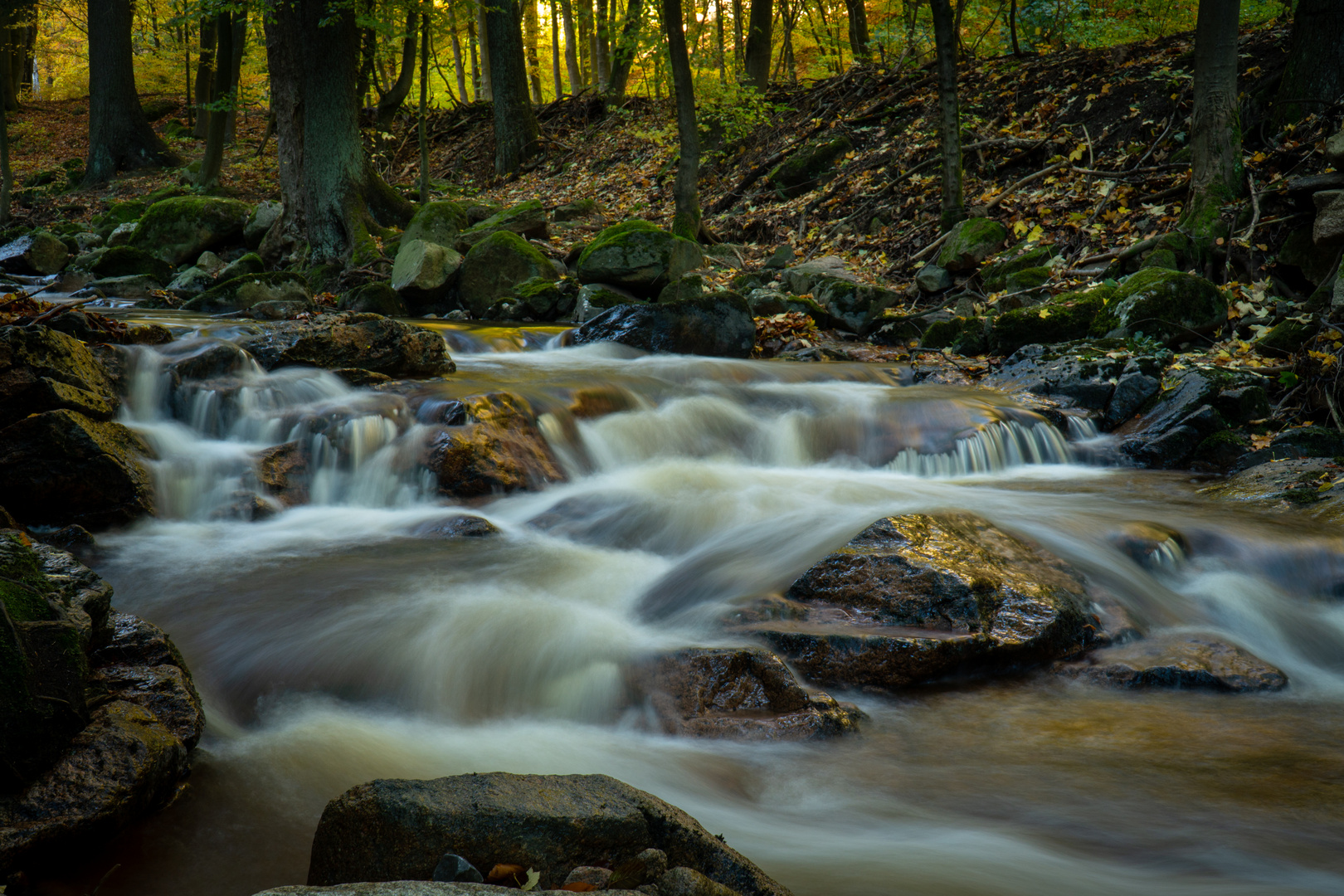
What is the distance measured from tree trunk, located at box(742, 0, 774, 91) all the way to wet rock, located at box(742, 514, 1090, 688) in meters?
16.6

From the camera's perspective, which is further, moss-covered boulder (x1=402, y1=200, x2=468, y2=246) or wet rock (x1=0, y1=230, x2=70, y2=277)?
wet rock (x1=0, y1=230, x2=70, y2=277)

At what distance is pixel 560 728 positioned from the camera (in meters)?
3.43

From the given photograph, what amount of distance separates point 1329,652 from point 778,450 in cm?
422

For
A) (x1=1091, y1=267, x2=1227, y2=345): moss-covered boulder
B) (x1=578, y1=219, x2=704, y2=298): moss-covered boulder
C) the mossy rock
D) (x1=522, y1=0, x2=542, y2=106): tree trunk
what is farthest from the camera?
(x1=522, y1=0, x2=542, y2=106): tree trunk

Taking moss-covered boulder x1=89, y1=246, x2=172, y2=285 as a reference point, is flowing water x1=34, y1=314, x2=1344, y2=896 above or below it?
below

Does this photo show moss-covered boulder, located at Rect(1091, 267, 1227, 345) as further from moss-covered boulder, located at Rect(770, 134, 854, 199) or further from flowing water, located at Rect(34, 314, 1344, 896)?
moss-covered boulder, located at Rect(770, 134, 854, 199)

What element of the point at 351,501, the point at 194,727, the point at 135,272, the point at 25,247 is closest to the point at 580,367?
the point at 351,501

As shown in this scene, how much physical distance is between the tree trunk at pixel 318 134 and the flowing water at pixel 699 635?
6597 millimetres

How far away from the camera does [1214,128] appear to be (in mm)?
9367

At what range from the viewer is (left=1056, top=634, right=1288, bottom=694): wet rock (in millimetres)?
3662

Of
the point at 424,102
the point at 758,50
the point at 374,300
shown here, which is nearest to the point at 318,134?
the point at 424,102

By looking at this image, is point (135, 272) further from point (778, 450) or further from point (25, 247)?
point (778, 450)

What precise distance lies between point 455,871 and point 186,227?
16237 mm

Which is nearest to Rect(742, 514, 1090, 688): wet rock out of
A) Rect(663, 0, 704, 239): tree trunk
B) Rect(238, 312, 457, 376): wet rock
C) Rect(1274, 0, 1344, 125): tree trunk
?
Rect(238, 312, 457, 376): wet rock
